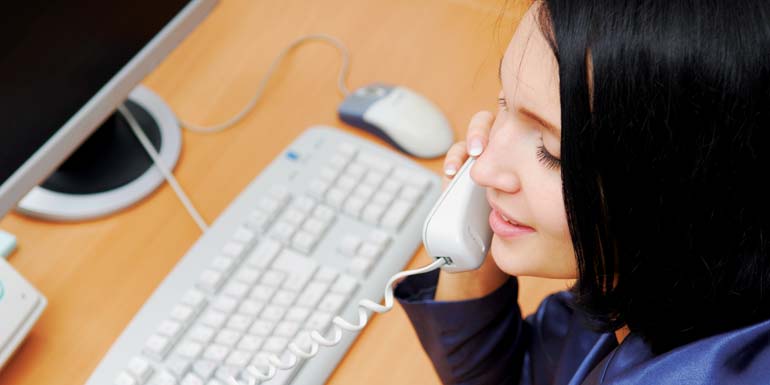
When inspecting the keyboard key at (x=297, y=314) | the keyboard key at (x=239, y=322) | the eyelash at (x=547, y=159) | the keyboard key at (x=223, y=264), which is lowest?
the keyboard key at (x=239, y=322)

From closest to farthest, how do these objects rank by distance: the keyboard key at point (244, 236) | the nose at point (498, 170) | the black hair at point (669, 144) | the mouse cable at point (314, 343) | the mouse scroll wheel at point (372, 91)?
the black hair at point (669, 144)
the nose at point (498, 170)
the mouse cable at point (314, 343)
the keyboard key at point (244, 236)
the mouse scroll wheel at point (372, 91)

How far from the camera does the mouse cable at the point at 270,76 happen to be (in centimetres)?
88

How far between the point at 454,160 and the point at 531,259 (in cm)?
18

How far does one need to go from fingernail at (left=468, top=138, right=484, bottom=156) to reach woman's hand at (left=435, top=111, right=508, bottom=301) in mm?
12

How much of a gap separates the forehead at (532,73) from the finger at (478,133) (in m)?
0.16

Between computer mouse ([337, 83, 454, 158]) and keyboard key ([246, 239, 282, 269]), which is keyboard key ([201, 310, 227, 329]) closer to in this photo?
keyboard key ([246, 239, 282, 269])

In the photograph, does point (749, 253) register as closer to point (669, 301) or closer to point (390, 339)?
point (669, 301)

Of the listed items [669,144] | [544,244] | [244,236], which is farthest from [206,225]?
[669,144]

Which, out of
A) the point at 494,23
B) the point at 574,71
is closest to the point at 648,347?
the point at 574,71

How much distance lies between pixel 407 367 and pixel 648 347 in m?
0.22

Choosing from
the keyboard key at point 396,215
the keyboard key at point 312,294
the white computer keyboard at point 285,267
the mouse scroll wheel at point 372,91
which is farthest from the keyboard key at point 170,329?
the mouse scroll wheel at point 372,91

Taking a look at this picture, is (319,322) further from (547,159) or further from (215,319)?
(547,159)

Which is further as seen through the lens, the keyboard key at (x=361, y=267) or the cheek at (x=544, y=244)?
the keyboard key at (x=361, y=267)

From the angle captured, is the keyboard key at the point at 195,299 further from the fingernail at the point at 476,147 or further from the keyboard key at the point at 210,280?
the fingernail at the point at 476,147
